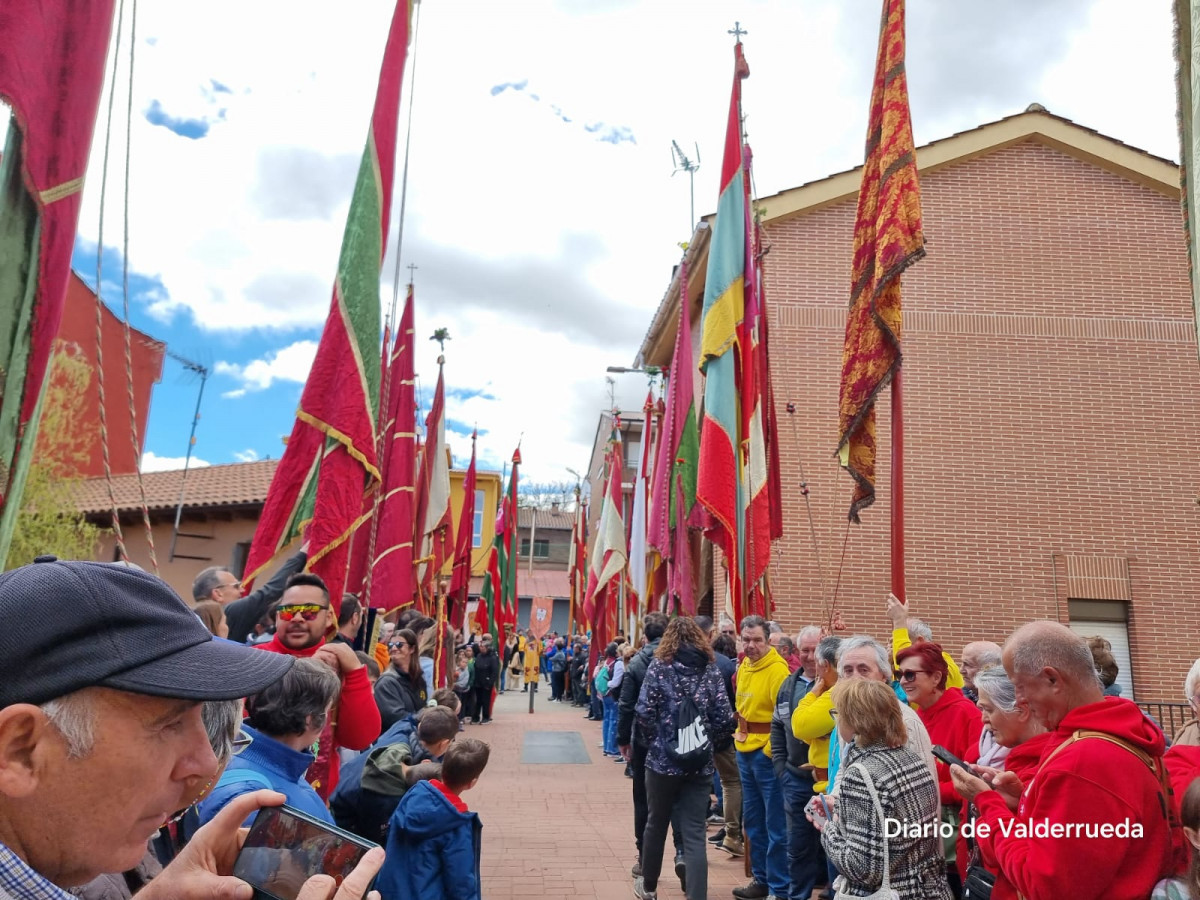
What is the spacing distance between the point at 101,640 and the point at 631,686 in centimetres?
644

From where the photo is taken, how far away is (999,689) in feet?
10.5

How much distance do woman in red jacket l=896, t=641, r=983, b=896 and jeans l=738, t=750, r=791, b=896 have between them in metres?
2.05

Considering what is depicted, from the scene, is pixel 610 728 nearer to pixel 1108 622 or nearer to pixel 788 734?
pixel 1108 622

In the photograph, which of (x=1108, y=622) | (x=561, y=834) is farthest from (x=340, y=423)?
(x=1108, y=622)

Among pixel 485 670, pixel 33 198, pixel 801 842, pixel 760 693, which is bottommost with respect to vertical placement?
pixel 485 670

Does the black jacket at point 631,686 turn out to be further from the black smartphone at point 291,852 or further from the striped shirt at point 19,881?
the striped shirt at point 19,881

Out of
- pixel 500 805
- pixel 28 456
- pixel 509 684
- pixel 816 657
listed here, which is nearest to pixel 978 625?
pixel 500 805

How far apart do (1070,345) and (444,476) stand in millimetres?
9722

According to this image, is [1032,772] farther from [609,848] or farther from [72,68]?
[609,848]

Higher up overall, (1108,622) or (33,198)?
(33,198)

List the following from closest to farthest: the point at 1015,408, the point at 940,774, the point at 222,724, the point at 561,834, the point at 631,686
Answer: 1. the point at 222,724
2. the point at 940,774
3. the point at 631,686
4. the point at 561,834
5. the point at 1015,408

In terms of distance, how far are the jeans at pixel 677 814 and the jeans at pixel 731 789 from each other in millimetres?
2171

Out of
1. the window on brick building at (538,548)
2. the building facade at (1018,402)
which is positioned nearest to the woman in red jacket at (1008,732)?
the building facade at (1018,402)

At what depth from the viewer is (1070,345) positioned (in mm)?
12789
